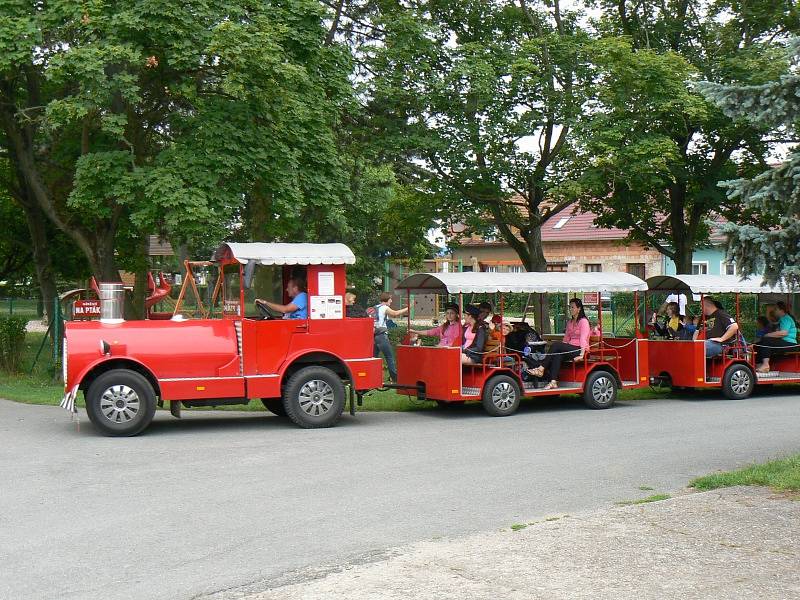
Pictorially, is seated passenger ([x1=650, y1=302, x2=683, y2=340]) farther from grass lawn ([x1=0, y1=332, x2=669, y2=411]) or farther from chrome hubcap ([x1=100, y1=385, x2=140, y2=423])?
chrome hubcap ([x1=100, y1=385, x2=140, y2=423])

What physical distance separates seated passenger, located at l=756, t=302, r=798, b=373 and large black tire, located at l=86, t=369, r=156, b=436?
39.1ft

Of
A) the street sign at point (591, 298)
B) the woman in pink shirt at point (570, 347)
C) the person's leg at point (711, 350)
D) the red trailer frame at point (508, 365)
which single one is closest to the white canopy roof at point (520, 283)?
the red trailer frame at point (508, 365)

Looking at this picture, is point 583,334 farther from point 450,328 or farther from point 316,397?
point 316,397

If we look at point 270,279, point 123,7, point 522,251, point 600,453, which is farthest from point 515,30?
point 600,453

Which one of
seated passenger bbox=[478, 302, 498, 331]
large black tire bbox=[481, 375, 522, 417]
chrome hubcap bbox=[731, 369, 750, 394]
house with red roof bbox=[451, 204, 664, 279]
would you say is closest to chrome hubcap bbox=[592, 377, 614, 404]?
large black tire bbox=[481, 375, 522, 417]

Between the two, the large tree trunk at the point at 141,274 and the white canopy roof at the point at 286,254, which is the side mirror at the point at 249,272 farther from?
the large tree trunk at the point at 141,274

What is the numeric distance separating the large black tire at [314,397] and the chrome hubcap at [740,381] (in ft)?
26.8

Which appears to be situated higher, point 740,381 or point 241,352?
point 241,352

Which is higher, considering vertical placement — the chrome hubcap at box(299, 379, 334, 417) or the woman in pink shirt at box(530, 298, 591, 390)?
the woman in pink shirt at box(530, 298, 591, 390)

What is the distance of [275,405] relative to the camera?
614 inches

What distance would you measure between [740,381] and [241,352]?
32.1 ft

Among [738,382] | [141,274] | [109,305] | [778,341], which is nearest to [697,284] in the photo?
[738,382]

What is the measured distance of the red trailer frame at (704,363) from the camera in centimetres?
1848

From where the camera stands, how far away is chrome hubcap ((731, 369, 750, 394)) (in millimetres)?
18719
